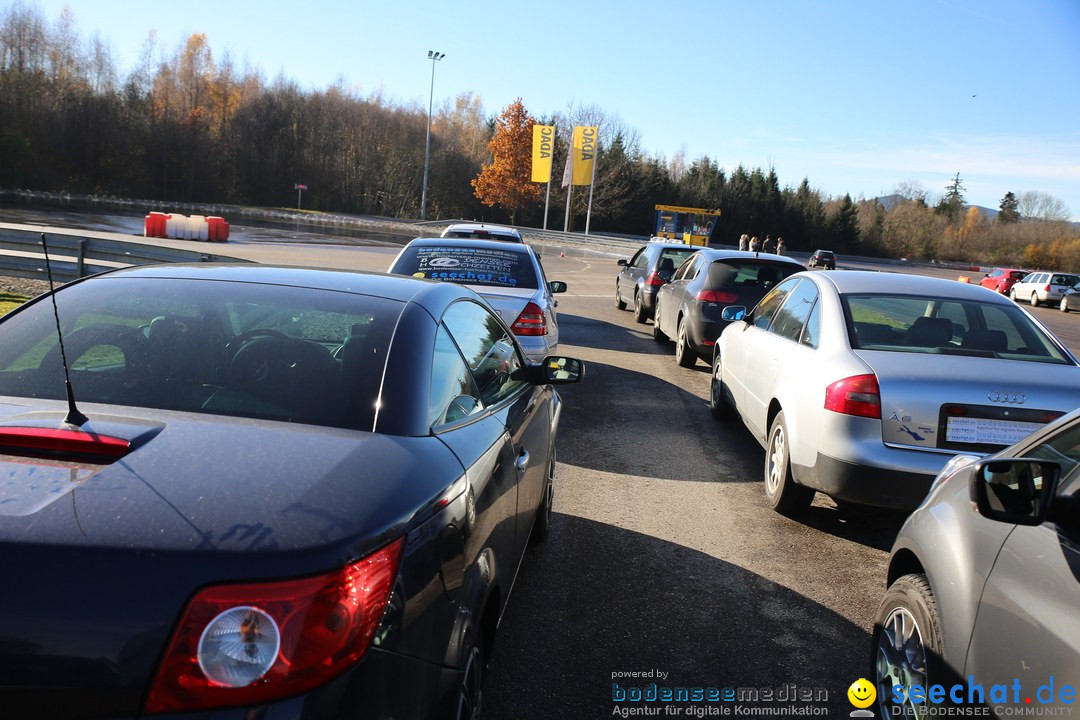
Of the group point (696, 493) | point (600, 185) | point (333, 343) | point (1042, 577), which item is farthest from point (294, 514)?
point (600, 185)

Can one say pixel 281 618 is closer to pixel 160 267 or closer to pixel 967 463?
pixel 160 267

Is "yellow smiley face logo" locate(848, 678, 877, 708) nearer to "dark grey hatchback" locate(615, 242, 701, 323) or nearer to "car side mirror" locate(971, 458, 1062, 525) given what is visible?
"car side mirror" locate(971, 458, 1062, 525)

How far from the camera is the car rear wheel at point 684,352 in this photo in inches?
438

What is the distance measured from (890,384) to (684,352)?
6552mm

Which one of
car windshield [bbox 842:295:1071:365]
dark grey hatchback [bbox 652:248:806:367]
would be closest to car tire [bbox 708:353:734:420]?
dark grey hatchback [bbox 652:248:806:367]

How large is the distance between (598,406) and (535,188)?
252ft

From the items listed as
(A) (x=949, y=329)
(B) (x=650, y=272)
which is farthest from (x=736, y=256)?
(A) (x=949, y=329)

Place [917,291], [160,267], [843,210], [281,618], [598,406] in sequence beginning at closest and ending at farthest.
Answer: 1. [281,618]
2. [160,267]
3. [917,291]
4. [598,406]
5. [843,210]

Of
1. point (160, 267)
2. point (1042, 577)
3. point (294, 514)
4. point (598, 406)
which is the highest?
point (160, 267)

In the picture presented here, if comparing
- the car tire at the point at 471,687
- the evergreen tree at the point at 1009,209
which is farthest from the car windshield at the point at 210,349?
the evergreen tree at the point at 1009,209

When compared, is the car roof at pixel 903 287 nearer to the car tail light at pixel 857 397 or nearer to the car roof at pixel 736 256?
the car tail light at pixel 857 397

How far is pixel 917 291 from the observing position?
5.87m

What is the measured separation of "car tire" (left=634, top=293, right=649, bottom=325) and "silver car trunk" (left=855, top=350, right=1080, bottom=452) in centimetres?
1129

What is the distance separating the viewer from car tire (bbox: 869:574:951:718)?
258 centimetres
